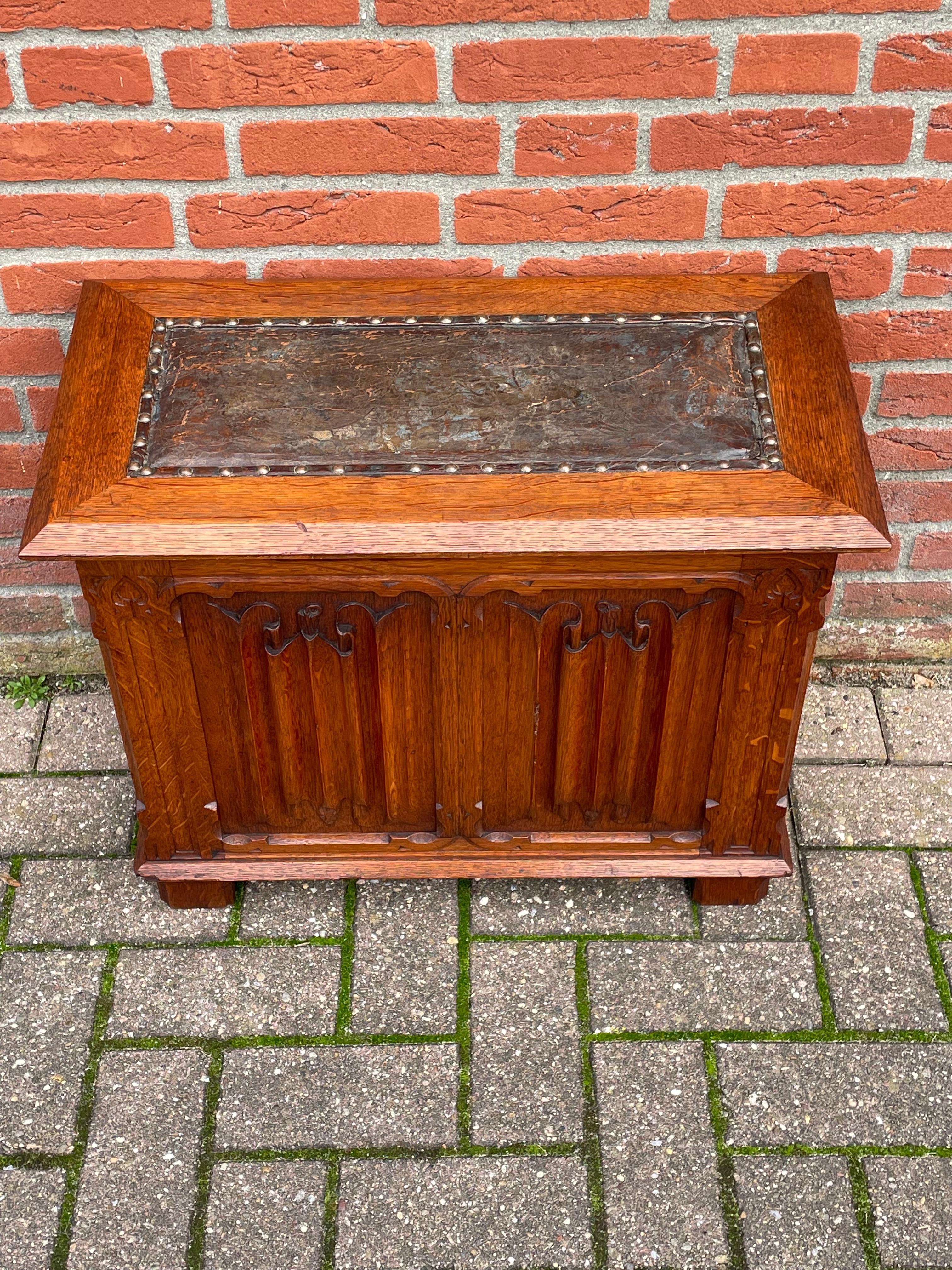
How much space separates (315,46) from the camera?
77.0 inches

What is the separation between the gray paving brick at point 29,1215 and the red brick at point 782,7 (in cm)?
199

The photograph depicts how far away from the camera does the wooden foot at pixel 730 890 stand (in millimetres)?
2307

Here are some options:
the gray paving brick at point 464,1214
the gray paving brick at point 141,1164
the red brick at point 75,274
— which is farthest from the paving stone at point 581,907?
the red brick at point 75,274

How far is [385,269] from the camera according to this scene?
2205 millimetres

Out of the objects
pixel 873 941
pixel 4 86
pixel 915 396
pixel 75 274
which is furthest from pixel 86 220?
pixel 873 941

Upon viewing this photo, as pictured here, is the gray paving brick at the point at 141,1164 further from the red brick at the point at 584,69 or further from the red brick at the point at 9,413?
the red brick at the point at 584,69

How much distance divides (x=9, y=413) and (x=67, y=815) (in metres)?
0.75

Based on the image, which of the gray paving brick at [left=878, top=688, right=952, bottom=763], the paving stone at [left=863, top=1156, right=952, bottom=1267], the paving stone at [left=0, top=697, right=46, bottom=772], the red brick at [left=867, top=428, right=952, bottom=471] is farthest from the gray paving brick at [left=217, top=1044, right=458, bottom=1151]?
the red brick at [left=867, top=428, right=952, bottom=471]

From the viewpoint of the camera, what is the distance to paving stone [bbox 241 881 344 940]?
232 centimetres

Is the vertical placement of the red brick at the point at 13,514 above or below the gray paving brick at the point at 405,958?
above

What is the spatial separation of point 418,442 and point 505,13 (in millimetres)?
648

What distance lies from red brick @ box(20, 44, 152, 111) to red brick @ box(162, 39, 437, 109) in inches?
1.8

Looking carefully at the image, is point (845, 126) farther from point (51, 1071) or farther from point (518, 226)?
point (51, 1071)

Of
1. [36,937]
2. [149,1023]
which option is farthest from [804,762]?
[36,937]
